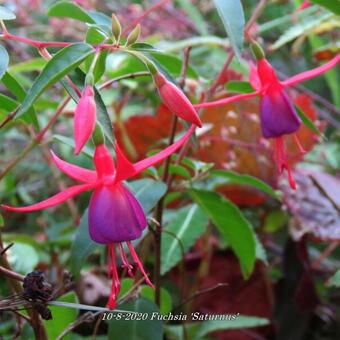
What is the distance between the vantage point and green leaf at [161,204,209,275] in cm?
78

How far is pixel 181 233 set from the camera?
0.82 m

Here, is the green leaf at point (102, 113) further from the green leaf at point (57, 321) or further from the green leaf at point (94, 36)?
the green leaf at point (57, 321)

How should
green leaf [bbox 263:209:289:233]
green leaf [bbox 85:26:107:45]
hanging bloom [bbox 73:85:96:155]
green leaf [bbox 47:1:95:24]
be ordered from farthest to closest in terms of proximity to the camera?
1. green leaf [bbox 263:209:289:233]
2. green leaf [bbox 47:1:95:24]
3. green leaf [bbox 85:26:107:45]
4. hanging bloom [bbox 73:85:96:155]

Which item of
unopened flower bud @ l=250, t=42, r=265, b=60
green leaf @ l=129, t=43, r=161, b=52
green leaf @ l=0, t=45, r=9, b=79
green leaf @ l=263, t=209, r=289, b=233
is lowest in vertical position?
green leaf @ l=263, t=209, r=289, b=233

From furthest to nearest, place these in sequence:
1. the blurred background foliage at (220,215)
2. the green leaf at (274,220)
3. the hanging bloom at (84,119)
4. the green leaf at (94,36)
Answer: the green leaf at (274,220), the blurred background foliage at (220,215), the green leaf at (94,36), the hanging bloom at (84,119)

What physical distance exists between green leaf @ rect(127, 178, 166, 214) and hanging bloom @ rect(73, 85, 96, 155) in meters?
0.19

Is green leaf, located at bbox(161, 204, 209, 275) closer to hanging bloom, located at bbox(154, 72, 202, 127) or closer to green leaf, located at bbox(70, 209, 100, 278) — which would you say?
green leaf, located at bbox(70, 209, 100, 278)

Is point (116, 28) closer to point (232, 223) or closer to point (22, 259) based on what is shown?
point (232, 223)

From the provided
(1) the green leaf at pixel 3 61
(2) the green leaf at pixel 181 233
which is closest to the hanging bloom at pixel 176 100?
(1) the green leaf at pixel 3 61

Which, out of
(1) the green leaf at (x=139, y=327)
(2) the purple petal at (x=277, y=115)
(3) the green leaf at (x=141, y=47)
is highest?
(3) the green leaf at (x=141, y=47)

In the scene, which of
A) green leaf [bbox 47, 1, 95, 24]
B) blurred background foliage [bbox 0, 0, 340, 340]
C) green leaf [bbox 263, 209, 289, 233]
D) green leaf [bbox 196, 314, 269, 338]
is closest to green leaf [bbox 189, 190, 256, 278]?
blurred background foliage [bbox 0, 0, 340, 340]

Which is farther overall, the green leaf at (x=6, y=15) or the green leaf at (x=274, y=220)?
the green leaf at (x=274, y=220)

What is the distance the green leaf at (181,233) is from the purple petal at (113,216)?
0.35 metres

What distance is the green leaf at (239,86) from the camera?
66 cm
